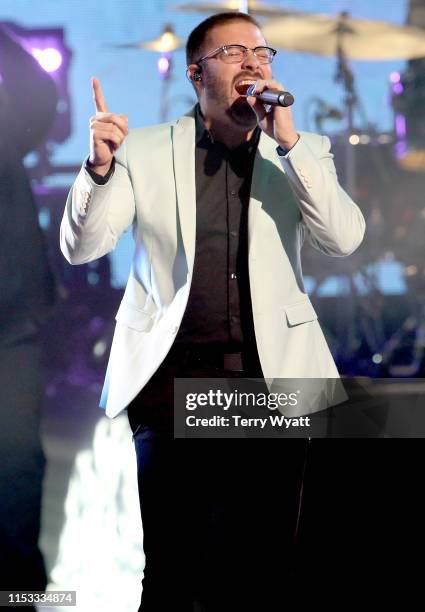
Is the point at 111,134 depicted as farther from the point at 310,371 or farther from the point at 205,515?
the point at 205,515

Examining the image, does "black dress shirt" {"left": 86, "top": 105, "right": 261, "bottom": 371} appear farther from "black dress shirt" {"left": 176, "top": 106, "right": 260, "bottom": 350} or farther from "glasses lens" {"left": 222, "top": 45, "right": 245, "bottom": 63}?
"glasses lens" {"left": 222, "top": 45, "right": 245, "bottom": 63}

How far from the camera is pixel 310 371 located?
6.08 feet

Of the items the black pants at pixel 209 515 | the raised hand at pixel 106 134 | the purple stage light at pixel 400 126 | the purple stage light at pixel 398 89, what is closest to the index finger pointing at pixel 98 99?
the raised hand at pixel 106 134

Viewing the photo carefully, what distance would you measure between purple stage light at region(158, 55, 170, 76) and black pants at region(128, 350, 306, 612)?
116 centimetres

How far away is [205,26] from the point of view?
6.38ft

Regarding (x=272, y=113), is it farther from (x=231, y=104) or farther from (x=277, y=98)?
(x=231, y=104)

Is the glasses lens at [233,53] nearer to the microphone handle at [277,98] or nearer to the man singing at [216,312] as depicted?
the man singing at [216,312]

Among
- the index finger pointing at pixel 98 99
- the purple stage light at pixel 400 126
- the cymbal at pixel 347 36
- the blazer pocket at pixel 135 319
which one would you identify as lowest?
the blazer pocket at pixel 135 319

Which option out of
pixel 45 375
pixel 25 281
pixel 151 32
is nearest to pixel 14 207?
pixel 25 281

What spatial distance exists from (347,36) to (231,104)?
1.30 m

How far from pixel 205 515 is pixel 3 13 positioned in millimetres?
1688

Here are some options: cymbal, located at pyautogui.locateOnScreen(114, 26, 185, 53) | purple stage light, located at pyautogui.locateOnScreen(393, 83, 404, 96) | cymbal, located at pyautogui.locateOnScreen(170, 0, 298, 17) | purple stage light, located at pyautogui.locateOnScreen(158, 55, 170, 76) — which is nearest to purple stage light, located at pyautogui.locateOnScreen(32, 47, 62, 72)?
cymbal, located at pyautogui.locateOnScreen(114, 26, 185, 53)

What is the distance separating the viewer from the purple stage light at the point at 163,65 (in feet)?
8.38

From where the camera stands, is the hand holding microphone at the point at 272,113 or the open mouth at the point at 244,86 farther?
the open mouth at the point at 244,86
